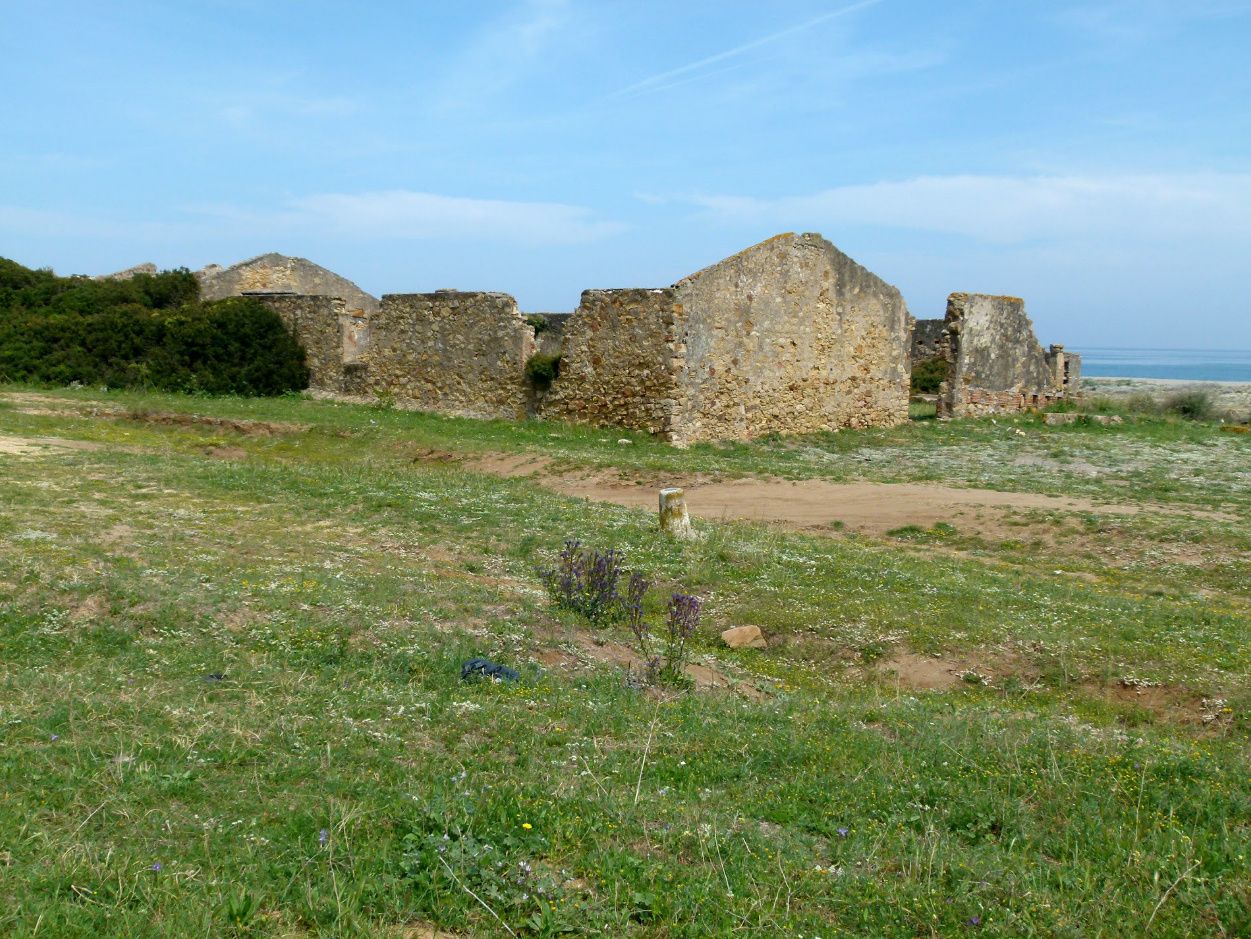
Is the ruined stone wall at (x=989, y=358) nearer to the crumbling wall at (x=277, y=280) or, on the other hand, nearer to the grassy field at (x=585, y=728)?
the grassy field at (x=585, y=728)

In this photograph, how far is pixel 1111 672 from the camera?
735cm

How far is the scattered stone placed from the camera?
319 inches

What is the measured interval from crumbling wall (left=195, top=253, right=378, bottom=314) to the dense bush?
4070 mm

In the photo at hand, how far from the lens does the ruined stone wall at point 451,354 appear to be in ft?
70.8

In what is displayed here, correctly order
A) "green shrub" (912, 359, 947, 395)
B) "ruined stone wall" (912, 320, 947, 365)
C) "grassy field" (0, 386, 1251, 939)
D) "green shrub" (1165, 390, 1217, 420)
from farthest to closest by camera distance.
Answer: "ruined stone wall" (912, 320, 947, 365) < "green shrub" (912, 359, 947, 395) < "green shrub" (1165, 390, 1217, 420) < "grassy field" (0, 386, 1251, 939)

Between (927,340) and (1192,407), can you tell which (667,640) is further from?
(927,340)

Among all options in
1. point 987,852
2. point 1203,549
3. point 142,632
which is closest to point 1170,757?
point 987,852

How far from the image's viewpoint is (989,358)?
2509cm

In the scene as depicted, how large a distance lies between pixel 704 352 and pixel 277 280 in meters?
17.4

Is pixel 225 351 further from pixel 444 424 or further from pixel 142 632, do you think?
pixel 142 632

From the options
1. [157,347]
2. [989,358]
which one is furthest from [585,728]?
[989,358]

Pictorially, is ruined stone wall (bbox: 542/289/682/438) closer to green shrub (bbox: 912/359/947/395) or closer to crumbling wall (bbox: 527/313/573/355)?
crumbling wall (bbox: 527/313/573/355)

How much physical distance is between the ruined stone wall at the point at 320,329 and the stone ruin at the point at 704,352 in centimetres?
4

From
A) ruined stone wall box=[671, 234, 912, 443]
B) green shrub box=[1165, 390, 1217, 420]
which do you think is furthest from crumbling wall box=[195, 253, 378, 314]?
green shrub box=[1165, 390, 1217, 420]
